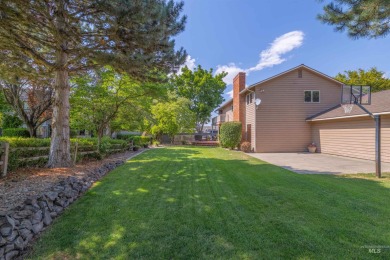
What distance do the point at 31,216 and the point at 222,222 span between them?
3074 mm

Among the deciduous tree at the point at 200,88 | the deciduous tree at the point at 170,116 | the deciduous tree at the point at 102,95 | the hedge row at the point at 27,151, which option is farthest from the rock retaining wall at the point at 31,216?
the deciduous tree at the point at 200,88

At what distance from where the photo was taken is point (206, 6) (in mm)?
12117

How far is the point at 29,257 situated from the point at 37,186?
7.84 ft

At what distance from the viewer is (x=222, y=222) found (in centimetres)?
354

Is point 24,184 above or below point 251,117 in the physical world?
below

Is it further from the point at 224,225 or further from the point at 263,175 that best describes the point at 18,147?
the point at 263,175

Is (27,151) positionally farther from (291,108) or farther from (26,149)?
(291,108)

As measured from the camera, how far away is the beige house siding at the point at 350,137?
10.1 metres

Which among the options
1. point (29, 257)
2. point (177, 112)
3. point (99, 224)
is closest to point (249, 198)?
point (99, 224)

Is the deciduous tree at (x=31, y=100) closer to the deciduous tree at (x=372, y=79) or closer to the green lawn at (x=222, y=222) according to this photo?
the green lawn at (x=222, y=222)

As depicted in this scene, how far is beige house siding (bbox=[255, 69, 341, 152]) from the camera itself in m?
15.2

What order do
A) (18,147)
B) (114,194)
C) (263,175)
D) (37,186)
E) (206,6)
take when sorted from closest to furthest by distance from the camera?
(37,186)
(114,194)
(18,147)
(263,175)
(206,6)

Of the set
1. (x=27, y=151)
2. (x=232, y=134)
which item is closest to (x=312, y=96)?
(x=232, y=134)

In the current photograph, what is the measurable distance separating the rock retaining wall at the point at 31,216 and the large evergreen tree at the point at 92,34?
9.29ft
